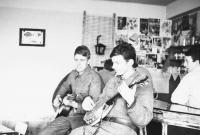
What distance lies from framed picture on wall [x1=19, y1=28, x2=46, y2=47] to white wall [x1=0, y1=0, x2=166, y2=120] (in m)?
0.09

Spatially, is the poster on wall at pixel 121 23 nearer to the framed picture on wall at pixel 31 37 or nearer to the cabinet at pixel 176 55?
the cabinet at pixel 176 55

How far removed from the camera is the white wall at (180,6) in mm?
6209

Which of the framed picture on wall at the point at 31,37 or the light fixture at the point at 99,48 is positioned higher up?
the framed picture on wall at the point at 31,37

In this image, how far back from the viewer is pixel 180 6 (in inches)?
265

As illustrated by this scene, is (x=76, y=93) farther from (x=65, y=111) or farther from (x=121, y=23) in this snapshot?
(x=121, y=23)

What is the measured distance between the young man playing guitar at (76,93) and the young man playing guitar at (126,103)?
568 millimetres

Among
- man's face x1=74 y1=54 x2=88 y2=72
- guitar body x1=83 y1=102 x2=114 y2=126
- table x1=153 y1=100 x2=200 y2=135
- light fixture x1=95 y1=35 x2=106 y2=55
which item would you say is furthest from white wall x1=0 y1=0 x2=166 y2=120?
table x1=153 y1=100 x2=200 y2=135

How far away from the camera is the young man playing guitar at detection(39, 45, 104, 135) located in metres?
3.55

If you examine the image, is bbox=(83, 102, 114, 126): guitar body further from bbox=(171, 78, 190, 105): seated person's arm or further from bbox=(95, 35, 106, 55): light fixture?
bbox=(95, 35, 106, 55): light fixture

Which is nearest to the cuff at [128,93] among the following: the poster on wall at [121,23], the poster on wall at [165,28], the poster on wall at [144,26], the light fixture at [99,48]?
the light fixture at [99,48]

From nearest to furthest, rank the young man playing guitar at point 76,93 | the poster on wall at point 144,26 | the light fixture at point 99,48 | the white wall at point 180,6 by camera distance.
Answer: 1. the young man playing guitar at point 76,93
2. the white wall at point 180,6
3. the light fixture at point 99,48
4. the poster on wall at point 144,26

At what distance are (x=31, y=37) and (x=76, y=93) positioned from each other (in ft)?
10.9

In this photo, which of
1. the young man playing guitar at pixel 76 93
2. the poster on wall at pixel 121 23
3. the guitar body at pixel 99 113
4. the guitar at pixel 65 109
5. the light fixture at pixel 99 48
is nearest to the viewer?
the guitar body at pixel 99 113

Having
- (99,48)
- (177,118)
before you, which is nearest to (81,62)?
(177,118)
